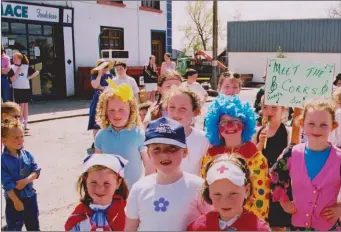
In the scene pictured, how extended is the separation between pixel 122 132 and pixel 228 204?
142 centimetres

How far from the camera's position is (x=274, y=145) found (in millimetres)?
3211

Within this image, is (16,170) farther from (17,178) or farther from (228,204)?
(228,204)

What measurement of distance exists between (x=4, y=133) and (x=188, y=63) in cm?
2220

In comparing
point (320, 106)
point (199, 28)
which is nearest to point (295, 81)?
point (320, 106)

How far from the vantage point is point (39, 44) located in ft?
45.3

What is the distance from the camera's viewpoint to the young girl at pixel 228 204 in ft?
6.02

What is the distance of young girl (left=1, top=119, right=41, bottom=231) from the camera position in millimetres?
3104

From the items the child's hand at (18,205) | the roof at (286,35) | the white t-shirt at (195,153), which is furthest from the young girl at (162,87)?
the roof at (286,35)

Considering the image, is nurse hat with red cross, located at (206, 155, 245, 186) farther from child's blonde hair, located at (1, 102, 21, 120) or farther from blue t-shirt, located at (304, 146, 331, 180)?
child's blonde hair, located at (1, 102, 21, 120)

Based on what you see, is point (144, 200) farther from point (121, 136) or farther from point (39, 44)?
point (39, 44)

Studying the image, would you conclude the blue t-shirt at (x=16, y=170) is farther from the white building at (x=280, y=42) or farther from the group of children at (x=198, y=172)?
the white building at (x=280, y=42)

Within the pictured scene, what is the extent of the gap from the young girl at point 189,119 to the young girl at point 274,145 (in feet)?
2.26

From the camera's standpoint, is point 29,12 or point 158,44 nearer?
point 29,12

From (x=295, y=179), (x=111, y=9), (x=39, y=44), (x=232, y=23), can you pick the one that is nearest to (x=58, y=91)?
(x=39, y=44)
